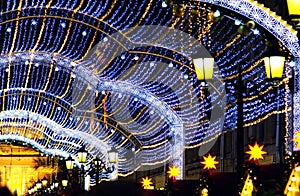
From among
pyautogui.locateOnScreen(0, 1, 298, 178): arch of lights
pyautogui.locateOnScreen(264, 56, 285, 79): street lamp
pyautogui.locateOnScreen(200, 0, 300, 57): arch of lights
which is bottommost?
pyautogui.locateOnScreen(264, 56, 285, 79): street lamp

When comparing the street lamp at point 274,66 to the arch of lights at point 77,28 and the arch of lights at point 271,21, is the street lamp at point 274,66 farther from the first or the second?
the arch of lights at point 77,28

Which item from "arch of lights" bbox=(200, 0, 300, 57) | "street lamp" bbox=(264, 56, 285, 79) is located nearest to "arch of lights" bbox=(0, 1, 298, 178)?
"arch of lights" bbox=(200, 0, 300, 57)

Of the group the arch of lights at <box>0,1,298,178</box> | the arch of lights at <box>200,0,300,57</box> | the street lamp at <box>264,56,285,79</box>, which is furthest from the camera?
the arch of lights at <box>0,1,298,178</box>

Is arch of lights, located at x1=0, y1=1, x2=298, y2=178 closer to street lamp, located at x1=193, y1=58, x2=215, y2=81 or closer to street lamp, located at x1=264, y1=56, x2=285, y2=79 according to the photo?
street lamp, located at x1=193, y1=58, x2=215, y2=81

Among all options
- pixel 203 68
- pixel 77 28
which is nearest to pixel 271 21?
pixel 203 68

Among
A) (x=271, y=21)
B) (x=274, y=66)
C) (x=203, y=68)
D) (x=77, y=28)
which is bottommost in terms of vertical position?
(x=274, y=66)

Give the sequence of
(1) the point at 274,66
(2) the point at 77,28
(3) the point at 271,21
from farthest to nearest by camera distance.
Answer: (2) the point at 77,28, (3) the point at 271,21, (1) the point at 274,66

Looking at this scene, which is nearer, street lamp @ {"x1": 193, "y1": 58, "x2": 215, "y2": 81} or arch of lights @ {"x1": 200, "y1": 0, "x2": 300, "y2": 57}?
arch of lights @ {"x1": 200, "y1": 0, "x2": 300, "y2": 57}

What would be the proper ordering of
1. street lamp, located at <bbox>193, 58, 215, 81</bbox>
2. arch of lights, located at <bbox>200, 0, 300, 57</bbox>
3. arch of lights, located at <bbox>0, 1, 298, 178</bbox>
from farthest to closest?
arch of lights, located at <bbox>0, 1, 298, 178</bbox>, street lamp, located at <bbox>193, 58, 215, 81</bbox>, arch of lights, located at <bbox>200, 0, 300, 57</bbox>

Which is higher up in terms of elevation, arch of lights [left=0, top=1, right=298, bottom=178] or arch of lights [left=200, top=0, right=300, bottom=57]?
arch of lights [left=0, top=1, right=298, bottom=178]

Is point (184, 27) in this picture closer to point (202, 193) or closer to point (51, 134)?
point (202, 193)

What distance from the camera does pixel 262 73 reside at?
33062 millimetres

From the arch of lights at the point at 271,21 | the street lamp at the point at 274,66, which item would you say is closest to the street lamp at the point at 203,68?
the arch of lights at the point at 271,21

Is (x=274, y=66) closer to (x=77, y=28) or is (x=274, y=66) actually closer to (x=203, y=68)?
(x=203, y=68)
